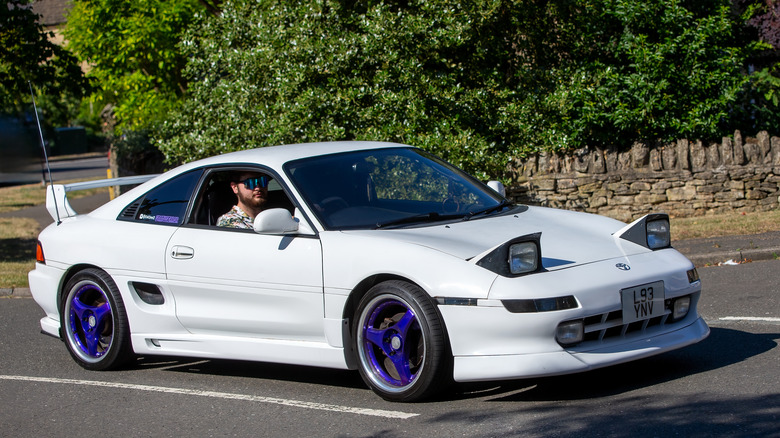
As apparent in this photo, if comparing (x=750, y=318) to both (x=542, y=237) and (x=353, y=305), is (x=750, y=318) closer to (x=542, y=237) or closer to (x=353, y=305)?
(x=542, y=237)

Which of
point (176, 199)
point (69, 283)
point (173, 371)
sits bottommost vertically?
point (173, 371)

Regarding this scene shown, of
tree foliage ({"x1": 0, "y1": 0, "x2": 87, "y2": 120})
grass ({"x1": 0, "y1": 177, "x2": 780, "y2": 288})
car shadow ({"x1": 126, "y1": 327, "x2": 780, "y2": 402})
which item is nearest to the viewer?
car shadow ({"x1": 126, "y1": 327, "x2": 780, "y2": 402})

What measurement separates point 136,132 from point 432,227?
2061 cm

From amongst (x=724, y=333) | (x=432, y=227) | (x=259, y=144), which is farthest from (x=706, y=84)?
(x=432, y=227)

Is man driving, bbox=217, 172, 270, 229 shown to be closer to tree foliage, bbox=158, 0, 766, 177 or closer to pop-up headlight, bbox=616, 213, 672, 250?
pop-up headlight, bbox=616, 213, 672, 250

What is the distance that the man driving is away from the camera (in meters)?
6.75

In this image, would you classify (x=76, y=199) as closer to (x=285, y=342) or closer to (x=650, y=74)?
(x=650, y=74)

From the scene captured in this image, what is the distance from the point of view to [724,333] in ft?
22.9

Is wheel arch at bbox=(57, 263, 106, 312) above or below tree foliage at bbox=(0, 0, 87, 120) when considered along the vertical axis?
below

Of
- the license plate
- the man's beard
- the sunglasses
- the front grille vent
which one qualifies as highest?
the sunglasses

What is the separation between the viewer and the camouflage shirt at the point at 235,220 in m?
6.66

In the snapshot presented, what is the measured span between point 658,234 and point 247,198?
108 inches

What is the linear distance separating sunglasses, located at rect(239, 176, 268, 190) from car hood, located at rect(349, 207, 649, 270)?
1.16 metres

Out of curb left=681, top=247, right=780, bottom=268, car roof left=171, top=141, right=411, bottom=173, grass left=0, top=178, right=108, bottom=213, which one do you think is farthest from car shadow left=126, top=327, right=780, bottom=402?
grass left=0, top=178, right=108, bottom=213
